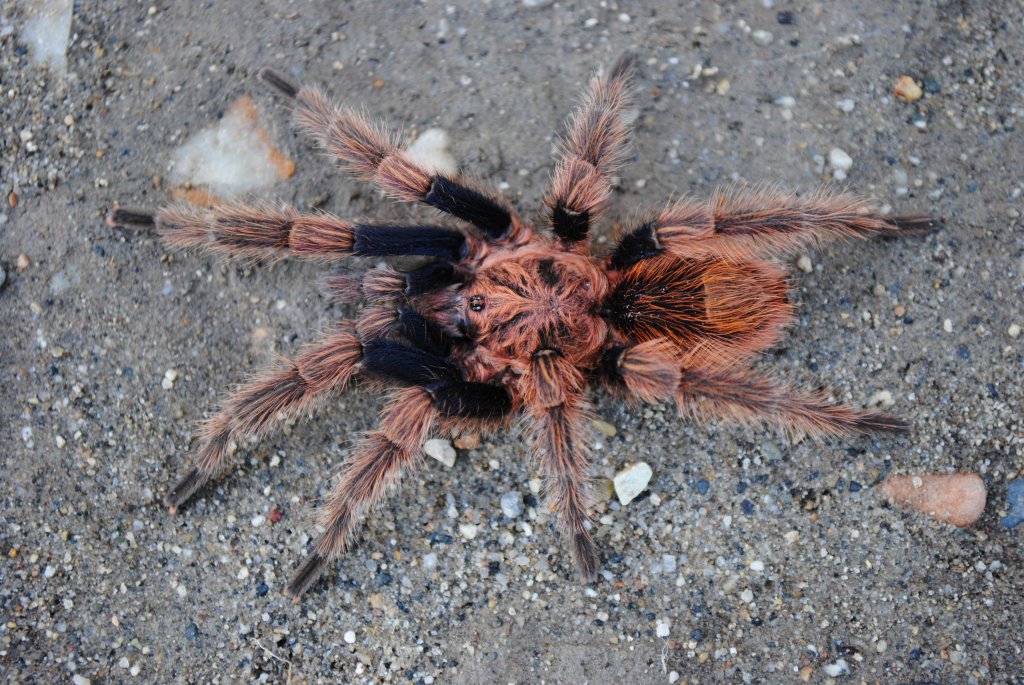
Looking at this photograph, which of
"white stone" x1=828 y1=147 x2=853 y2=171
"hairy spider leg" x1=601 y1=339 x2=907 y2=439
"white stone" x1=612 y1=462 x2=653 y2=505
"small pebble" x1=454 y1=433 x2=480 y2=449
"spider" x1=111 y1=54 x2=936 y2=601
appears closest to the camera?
"hairy spider leg" x1=601 y1=339 x2=907 y2=439

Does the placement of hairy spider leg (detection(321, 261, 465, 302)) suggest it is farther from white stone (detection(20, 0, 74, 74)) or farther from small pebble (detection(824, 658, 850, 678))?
small pebble (detection(824, 658, 850, 678))

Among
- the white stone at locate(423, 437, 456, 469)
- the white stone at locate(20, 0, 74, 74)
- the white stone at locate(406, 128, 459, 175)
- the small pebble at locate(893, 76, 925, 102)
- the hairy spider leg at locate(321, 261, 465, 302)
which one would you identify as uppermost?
the small pebble at locate(893, 76, 925, 102)

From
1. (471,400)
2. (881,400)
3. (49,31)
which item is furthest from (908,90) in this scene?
(49,31)

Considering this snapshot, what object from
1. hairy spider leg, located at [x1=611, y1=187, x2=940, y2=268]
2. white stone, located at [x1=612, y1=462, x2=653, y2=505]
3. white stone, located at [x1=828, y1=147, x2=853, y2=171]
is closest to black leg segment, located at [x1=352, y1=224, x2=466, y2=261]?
hairy spider leg, located at [x1=611, y1=187, x2=940, y2=268]

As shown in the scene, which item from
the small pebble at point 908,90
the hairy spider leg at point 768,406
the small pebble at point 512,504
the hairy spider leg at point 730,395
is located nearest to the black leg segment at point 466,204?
the hairy spider leg at point 730,395

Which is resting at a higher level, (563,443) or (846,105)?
(846,105)

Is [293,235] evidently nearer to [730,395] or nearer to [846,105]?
[730,395]

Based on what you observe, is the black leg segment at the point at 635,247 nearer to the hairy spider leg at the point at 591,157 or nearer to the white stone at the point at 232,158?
the hairy spider leg at the point at 591,157

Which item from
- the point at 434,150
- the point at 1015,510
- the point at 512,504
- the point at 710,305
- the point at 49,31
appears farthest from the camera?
the point at 49,31
